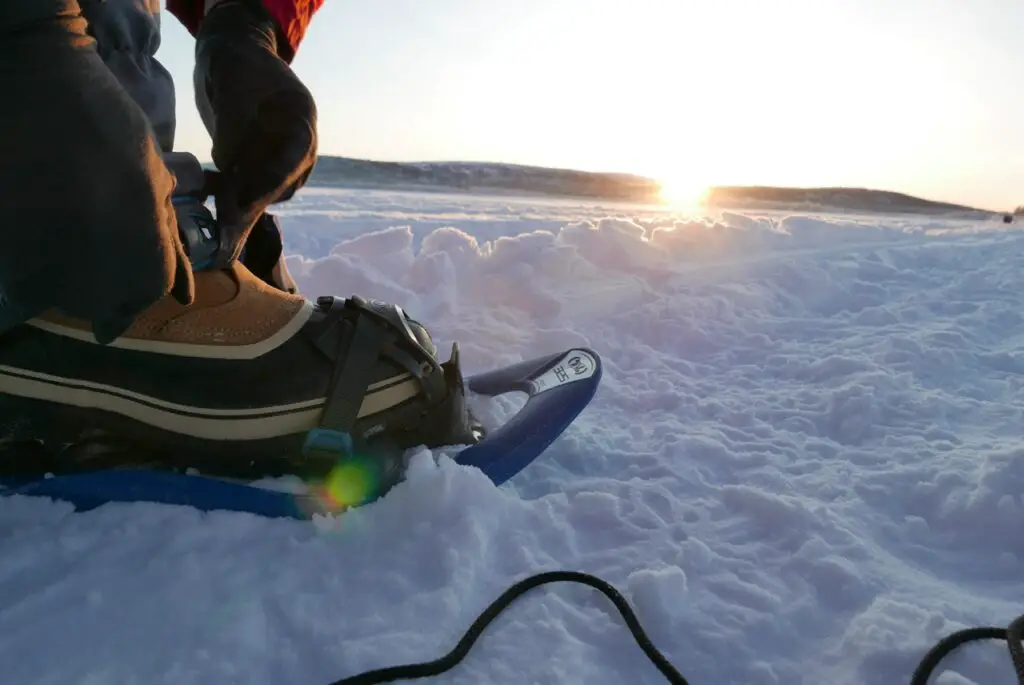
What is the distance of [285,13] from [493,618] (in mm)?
1163

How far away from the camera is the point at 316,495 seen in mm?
945

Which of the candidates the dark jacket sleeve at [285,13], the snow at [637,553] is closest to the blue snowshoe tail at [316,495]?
the snow at [637,553]

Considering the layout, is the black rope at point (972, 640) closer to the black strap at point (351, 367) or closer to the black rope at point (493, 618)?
the black rope at point (493, 618)

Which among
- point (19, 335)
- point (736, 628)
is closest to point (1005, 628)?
point (736, 628)

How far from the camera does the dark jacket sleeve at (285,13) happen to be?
1307mm

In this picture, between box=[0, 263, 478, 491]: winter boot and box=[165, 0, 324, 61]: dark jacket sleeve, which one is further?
box=[165, 0, 324, 61]: dark jacket sleeve

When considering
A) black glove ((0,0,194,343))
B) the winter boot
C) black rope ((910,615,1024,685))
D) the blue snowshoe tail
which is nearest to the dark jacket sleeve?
the winter boot

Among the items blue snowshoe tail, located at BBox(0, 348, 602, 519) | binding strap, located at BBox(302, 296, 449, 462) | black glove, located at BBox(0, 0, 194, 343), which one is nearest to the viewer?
black glove, located at BBox(0, 0, 194, 343)

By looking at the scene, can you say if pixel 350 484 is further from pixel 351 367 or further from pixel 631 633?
pixel 631 633

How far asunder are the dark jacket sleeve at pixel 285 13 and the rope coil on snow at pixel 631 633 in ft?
3.67

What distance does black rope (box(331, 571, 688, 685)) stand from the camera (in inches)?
25.5

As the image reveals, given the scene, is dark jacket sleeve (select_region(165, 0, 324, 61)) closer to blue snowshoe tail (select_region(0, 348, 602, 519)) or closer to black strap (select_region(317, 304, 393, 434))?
Result: black strap (select_region(317, 304, 393, 434))

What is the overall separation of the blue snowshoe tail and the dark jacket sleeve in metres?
0.77

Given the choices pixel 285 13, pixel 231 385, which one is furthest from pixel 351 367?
pixel 285 13
